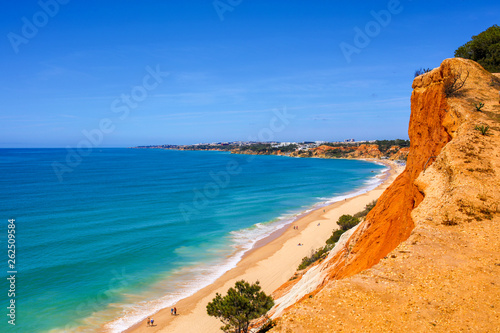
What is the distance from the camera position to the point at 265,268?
25797 mm

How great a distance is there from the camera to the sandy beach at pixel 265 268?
17880 millimetres

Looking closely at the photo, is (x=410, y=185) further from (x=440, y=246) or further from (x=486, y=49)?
(x=486, y=49)

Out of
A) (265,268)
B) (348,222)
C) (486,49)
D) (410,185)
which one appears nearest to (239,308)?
(410,185)

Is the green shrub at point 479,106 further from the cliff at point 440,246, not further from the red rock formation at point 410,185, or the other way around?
the red rock formation at point 410,185

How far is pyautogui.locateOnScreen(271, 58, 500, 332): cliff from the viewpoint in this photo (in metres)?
5.29

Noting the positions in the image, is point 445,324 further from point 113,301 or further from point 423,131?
point 113,301

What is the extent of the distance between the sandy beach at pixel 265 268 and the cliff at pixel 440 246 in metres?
10.8

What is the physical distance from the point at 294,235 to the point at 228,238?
7871 mm

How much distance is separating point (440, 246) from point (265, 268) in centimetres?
2052

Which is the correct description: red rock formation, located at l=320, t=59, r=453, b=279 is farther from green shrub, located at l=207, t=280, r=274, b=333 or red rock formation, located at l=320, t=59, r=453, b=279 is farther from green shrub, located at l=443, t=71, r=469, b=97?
green shrub, located at l=207, t=280, r=274, b=333

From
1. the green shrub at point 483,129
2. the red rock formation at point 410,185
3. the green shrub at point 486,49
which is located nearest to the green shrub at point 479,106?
the red rock formation at point 410,185

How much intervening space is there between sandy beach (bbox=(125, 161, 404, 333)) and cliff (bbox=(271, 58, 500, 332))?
1076cm

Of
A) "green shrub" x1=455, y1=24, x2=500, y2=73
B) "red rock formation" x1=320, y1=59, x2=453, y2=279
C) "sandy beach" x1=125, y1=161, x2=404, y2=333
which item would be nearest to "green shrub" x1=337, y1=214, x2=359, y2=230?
"sandy beach" x1=125, y1=161, x2=404, y2=333

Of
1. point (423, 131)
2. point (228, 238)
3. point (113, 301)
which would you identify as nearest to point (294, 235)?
point (228, 238)
